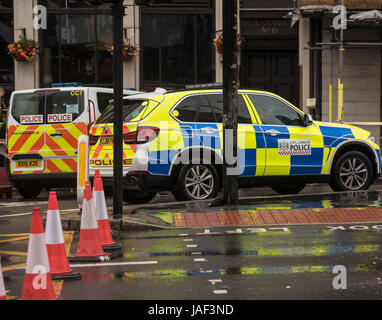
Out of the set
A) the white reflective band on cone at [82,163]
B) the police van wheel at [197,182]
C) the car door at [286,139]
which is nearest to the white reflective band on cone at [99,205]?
the white reflective band on cone at [82,163]

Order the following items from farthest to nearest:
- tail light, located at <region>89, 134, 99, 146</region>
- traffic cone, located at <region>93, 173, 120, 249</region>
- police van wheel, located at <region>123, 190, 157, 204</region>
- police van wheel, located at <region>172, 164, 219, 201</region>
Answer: police van wheel, located at <region>123, 190, 157, 204</region>
tail light, located at <region>89, 134, 99, 146</region>
police van wheel, located at <region>172, 164, 219, 201</region>
traffic cone, located at <region>93, 173, 120, 249</region>

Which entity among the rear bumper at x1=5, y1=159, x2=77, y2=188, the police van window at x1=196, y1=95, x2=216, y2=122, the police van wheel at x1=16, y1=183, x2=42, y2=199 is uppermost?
the police van window at x1=196, y1=95, x2=216, y2=122

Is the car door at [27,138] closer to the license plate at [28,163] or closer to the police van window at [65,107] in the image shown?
the license plate at [28,163]

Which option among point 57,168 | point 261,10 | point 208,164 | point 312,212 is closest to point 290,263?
point 312,212

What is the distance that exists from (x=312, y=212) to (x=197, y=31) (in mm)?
16773

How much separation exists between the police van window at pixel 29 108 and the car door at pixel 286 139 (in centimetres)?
405

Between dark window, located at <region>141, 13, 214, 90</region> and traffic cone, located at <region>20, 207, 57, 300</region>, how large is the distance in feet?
69.3

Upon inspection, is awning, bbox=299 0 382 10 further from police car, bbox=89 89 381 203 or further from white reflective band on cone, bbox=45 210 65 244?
white reflective band on cone, bbox=45 210 65 244

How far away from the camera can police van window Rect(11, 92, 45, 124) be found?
1576cm

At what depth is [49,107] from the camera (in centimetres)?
1578

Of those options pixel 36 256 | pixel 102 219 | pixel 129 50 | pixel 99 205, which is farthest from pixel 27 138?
pixel 129 50

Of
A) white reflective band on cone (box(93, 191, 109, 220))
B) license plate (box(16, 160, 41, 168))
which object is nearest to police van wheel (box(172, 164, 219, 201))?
license plate (box(16, 160, 41, 168))

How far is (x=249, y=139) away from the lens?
533 inches

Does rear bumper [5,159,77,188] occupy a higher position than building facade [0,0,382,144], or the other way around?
building facade [0,0,382,144]
